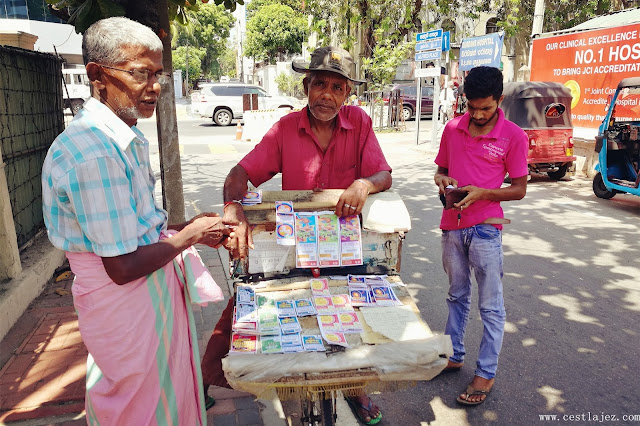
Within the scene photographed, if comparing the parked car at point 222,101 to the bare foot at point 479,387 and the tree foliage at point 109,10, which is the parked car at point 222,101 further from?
the bare foot at point 479,387

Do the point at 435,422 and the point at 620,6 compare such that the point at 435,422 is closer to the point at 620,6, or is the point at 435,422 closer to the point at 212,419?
the point at 212,419

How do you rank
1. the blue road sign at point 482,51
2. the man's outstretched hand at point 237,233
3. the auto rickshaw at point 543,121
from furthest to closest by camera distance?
the blue road sign at point 482,51 < the auto rickshaw at point 543,121 < the man's outstretched hand at point 237,233

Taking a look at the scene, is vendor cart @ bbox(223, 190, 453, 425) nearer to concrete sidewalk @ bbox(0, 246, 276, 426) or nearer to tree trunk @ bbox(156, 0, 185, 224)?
concrete sidewalk @ bbox(0, 246, 276, 426)

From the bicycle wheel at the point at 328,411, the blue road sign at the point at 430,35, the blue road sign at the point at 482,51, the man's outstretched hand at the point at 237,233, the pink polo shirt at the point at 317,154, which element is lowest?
the bicycle wheel at the point at 328,411

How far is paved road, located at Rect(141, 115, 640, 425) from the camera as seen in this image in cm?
293

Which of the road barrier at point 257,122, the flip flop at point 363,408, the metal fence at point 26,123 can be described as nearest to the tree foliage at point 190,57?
the road barrier at point 257,122

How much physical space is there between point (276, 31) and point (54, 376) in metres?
37.7

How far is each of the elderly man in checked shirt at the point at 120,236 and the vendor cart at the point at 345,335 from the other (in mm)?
329

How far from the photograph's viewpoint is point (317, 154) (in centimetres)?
244

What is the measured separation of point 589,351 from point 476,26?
25.2 m

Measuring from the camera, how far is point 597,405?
2.93 metres

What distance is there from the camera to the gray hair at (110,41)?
1.55m

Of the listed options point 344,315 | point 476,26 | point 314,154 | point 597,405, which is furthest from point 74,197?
point 476,26

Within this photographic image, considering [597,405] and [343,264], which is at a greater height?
[343,264]
